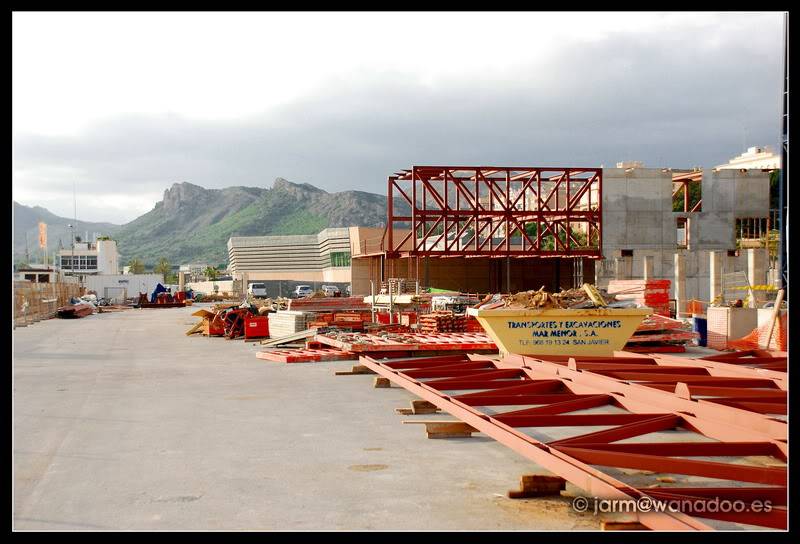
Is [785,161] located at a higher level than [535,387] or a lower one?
higher

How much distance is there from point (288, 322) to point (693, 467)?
23433mm

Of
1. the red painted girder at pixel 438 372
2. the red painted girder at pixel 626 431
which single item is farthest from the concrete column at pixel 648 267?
the red painted girder at pixel 626 431

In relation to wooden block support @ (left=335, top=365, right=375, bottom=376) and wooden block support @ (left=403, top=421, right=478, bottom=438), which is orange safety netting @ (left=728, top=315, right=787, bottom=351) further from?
wooden block support @ (left=403, top=421, right=478, bottom=438)

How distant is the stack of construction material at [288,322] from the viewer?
2842 centimetres

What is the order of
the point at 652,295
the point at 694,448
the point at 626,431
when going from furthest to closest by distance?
the point at 652,295, the point at 626,431, the point at 694,448

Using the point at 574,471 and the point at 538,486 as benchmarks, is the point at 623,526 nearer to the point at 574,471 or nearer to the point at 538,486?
the point at 574,471

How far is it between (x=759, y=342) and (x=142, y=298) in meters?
66.9

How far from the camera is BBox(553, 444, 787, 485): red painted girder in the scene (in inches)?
257

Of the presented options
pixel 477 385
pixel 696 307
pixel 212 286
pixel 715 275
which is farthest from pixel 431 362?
pixel 212 286

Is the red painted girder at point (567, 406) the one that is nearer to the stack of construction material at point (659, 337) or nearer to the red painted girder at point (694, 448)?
the red painted girder at point (694, 448)

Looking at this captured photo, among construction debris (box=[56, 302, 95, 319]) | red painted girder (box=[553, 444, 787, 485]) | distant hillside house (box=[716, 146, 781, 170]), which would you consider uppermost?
distant hillside house (box=[716, 146, 781, 170])

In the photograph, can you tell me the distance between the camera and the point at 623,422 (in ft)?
31.1

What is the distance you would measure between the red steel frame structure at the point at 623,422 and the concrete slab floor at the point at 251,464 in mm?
435

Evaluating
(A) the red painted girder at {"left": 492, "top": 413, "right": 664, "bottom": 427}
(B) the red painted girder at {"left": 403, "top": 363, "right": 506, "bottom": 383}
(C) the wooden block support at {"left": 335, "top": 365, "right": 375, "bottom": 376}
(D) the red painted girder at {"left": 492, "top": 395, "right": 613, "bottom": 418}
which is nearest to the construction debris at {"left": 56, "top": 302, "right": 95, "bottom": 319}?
(C) the wooden block support at {"left": 335, "top": 365, "right": 375, "bottom": 376}
